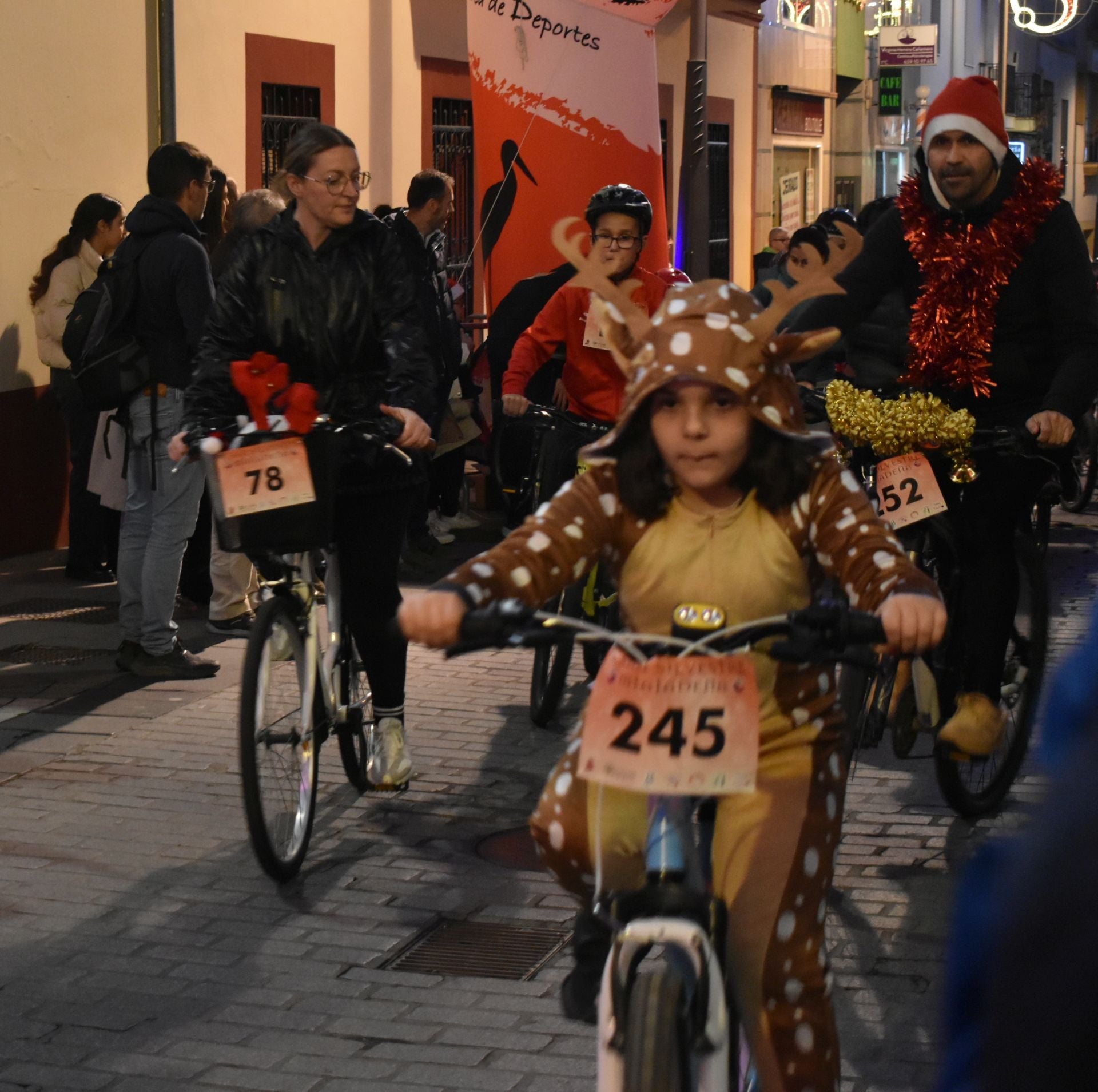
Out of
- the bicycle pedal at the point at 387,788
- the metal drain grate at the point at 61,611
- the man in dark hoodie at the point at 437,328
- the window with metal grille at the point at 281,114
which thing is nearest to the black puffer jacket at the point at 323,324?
the bicycle pedal at the point at 387,788

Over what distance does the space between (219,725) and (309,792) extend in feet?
6.24

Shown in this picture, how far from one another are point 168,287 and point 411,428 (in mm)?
2988

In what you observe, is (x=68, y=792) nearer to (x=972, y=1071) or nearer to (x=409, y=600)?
→ (x=409, y=600)

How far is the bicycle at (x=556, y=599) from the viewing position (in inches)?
292

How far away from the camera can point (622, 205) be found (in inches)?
284

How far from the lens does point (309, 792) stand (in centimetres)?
568

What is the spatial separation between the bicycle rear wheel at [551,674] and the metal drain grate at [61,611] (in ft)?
9.68

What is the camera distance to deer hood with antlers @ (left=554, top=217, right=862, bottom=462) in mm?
Result: 3258

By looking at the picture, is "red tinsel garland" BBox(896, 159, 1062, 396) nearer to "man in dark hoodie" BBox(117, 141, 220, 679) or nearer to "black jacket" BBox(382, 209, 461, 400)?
"black jacket" BBox(382, 209, 461, 400)

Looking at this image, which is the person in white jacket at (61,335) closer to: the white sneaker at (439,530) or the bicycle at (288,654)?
the white sneaker at (439,530)

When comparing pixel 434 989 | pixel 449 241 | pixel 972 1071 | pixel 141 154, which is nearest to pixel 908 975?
pixel 434 989

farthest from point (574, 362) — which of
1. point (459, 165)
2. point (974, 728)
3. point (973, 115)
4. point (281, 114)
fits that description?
point (459, 165)

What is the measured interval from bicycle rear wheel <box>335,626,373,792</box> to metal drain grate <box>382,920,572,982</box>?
967 millimetres

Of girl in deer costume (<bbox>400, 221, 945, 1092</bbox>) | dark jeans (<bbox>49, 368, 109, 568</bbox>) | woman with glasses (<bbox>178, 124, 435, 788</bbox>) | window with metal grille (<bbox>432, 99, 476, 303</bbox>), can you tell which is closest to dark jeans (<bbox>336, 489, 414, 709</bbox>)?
woman with glasses (<bbox>178, 124, 435, 788</bbox>)
